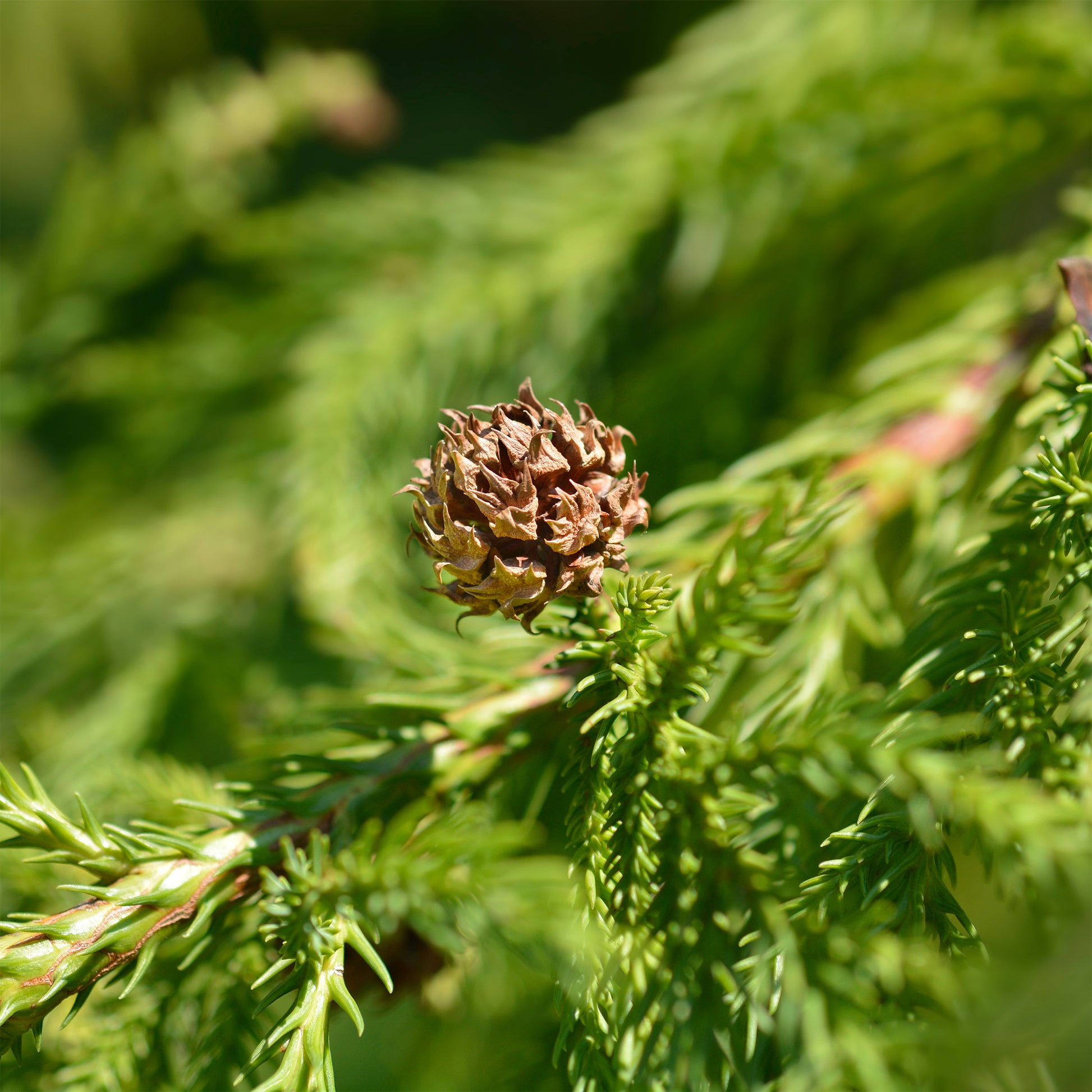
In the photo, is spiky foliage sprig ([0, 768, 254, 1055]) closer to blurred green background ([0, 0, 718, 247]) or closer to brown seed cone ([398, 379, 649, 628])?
brown seed cone ([398, 379, 649, 628])

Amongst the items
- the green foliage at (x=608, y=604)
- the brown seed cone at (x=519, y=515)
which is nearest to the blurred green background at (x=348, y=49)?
the green foliage at (x=608, y=604)

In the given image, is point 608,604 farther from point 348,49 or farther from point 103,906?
point 348,49

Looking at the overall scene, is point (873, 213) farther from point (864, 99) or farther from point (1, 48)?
point (1, 48)

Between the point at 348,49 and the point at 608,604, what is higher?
the point at 348,49

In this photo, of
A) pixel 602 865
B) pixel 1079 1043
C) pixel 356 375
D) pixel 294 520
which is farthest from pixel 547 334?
pixel 1079 1043

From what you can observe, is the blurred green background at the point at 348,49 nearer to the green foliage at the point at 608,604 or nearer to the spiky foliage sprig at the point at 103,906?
the green foliage at the point at 608,604

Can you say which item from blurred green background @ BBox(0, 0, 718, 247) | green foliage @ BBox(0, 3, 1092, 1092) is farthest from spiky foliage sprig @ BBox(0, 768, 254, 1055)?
blurred green background @ BBox(0, 0, 718, 247)


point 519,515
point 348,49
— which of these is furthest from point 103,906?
point 348,49
